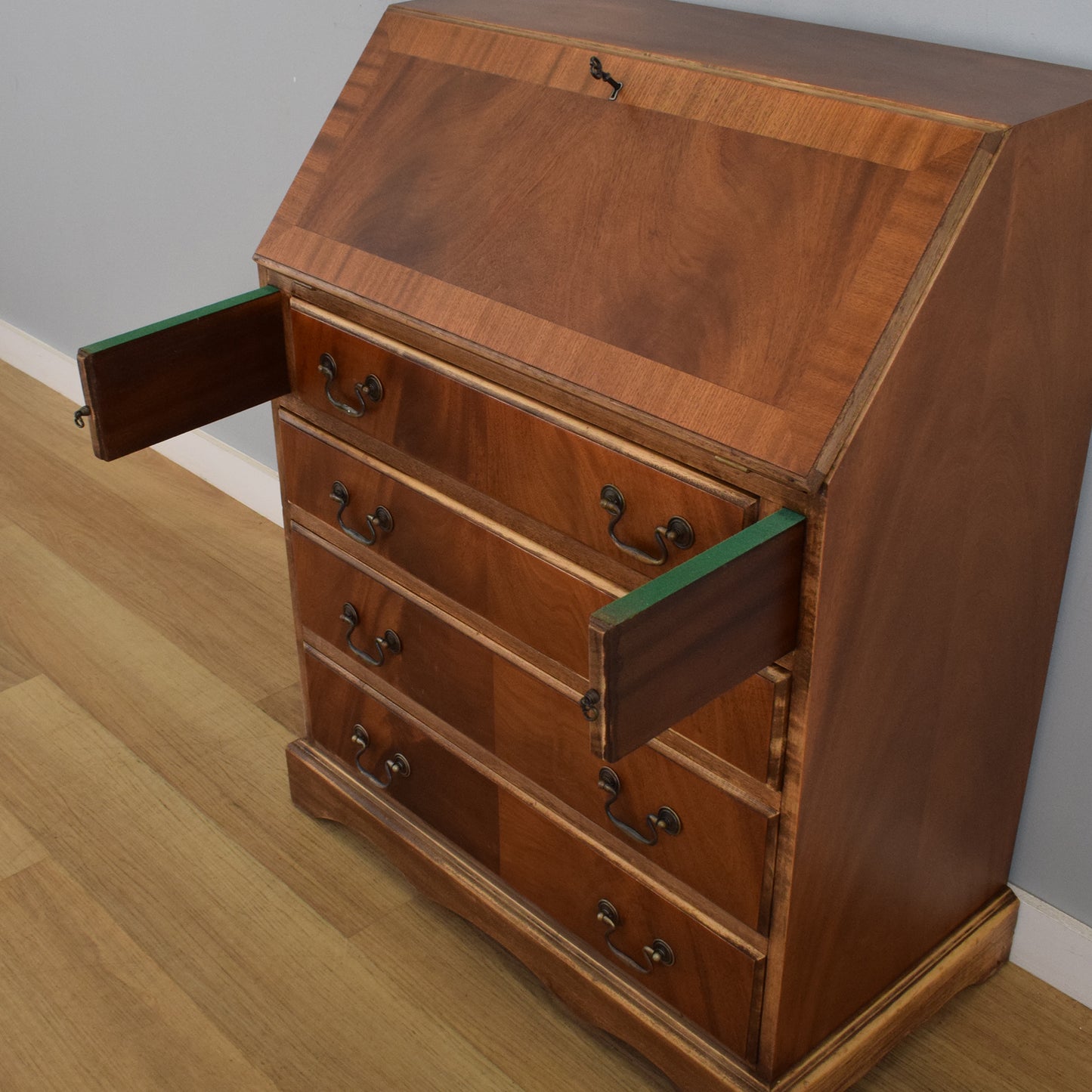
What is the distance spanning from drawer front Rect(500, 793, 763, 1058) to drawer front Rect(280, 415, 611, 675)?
0.25 meters

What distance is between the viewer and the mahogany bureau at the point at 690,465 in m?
1.11

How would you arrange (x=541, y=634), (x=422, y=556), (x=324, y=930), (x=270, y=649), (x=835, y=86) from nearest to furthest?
1. (x=835, y=86)
2. (x=541, y=634)
3. (x=422, y=556)
4. (x=324, y=930)
5. (x=270, y=649)

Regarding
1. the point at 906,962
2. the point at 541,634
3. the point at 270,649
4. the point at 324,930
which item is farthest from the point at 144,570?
the point at 906,962

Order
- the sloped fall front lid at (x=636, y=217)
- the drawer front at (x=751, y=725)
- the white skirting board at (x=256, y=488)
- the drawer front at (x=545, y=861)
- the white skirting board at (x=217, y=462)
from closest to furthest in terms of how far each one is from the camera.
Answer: the sloped fall front lid at (x=636, y=217) < the drawer front at (x=751, y=725) < the drawer front at (x=545, y=861) < the white skirting board at (x=256, y=488) < the white skirting board at (x=217, y=462)

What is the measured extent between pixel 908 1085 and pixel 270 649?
124 centimetres

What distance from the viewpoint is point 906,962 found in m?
1.59

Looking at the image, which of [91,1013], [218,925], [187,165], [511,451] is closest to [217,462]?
[187,165]

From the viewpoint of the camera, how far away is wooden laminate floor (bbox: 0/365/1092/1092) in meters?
1.61

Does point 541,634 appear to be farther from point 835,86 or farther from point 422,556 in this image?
point 835,86

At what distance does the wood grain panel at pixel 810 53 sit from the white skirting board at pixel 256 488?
3.22 feet

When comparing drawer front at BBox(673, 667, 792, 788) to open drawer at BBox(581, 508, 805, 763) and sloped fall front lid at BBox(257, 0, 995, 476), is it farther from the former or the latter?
sloped fall front lid at BBox(257, 0, 995, 476)

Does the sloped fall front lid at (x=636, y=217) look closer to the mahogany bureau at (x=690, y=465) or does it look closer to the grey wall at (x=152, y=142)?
the mahogany bureau at (x=690, y=465)

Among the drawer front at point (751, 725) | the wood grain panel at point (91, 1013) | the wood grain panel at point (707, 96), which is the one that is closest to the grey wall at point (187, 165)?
the wood grain panel at point (707, 96)

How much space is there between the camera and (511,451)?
1356 mm
